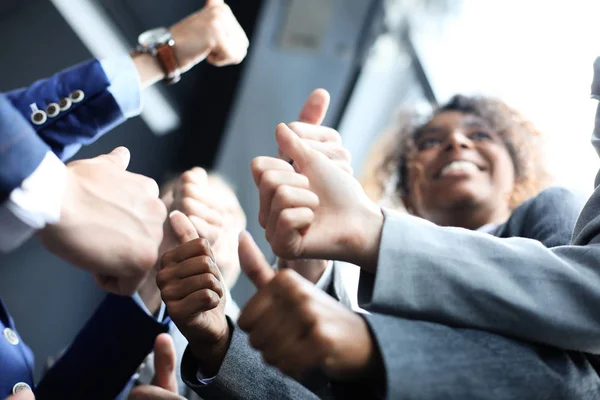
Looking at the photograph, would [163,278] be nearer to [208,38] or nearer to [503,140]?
[208,38]

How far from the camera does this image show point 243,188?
1481 millimetres

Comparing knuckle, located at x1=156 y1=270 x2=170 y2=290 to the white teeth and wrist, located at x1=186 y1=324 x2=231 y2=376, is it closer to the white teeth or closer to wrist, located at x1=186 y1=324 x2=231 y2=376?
wrist, located at x1=186 y1=324 x2=231 y2=376

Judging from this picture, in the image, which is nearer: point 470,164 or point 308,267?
point 308,267

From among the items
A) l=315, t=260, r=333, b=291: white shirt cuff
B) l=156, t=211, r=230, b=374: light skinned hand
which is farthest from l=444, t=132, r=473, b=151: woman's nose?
l=156, t=211, r=230, b=374: light skinned hand

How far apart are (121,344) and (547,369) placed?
412 millimetres

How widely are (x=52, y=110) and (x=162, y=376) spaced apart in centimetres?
28

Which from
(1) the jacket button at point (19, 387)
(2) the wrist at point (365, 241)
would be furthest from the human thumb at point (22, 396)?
(2) the wrist at point (365, 241)

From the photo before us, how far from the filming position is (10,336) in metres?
0.53

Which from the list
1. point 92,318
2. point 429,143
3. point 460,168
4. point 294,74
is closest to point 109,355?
point 92,318

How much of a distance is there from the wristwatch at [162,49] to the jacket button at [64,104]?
0.13 m

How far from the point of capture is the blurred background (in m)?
0.98

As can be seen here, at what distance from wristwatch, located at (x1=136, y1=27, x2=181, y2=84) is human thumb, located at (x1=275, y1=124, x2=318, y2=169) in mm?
250

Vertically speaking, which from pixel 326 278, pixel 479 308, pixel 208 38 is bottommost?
pixel 326 278

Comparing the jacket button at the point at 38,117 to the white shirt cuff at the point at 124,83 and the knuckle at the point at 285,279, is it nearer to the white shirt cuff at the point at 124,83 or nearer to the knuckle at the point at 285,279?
the white shirt cuff at the point at 124,83
